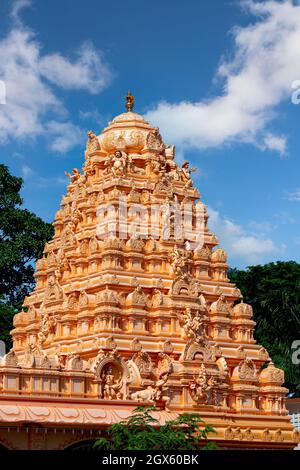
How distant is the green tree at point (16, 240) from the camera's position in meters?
54.1

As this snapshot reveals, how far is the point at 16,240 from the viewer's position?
5438cm

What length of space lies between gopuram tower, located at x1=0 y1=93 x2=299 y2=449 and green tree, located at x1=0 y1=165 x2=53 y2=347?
11997 millimetres

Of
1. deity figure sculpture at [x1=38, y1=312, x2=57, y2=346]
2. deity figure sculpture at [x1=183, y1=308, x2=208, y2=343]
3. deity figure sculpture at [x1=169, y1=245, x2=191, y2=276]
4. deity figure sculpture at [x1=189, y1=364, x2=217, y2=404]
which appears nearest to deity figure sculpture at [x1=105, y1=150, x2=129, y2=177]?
deity figure sculpture at [x1=169, y1=245, x2=191, y2=276]

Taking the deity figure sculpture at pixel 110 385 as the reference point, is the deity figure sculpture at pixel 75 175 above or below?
above

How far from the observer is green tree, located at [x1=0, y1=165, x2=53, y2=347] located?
2130 inches

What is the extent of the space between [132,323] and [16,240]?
19563 millimetres

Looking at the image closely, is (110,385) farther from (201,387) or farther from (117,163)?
(117,163)

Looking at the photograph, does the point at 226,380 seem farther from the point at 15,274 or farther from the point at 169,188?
the point at 15,274

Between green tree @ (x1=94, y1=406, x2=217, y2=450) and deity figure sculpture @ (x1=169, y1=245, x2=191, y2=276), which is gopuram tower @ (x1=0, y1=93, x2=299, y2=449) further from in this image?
green tree @ (x1=94, y1=406, x2=217, y2=450)

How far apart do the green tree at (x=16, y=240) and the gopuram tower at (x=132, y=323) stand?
12.0 meters

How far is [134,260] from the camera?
37.9 meters

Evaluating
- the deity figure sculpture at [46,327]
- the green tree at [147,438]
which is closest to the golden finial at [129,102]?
the deity figure sculpture at [46,327]

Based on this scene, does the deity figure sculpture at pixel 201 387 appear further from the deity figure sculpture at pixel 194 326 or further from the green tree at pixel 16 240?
the green tree at pixel 16 240
